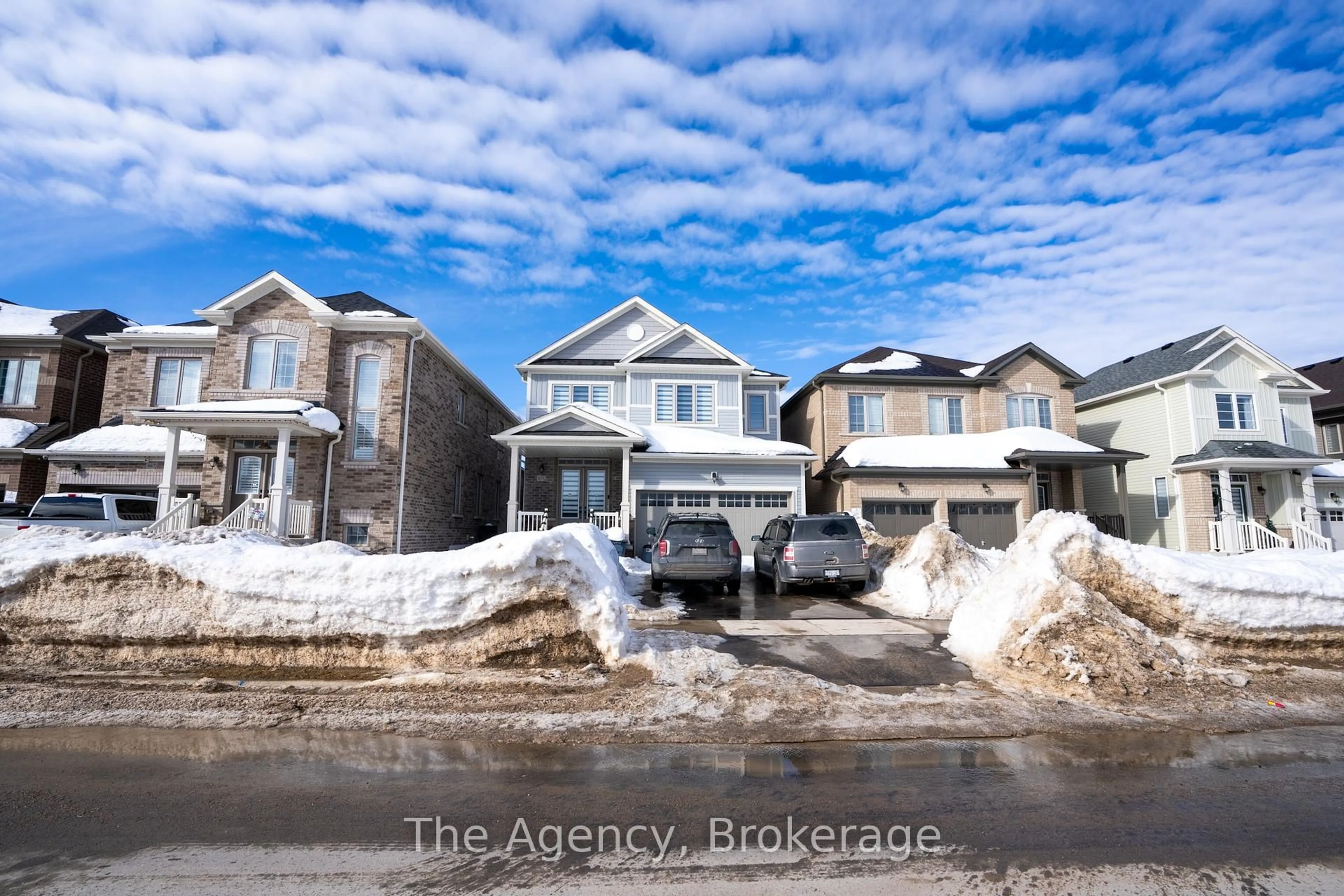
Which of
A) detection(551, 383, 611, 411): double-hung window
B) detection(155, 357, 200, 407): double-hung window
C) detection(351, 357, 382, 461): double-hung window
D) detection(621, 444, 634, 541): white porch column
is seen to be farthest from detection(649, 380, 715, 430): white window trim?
detection(155, 357, 200, 407): double-hung window

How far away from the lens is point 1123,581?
24.8 feet

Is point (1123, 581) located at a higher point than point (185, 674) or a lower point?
higher

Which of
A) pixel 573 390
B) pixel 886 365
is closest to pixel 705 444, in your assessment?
pixel 573 390

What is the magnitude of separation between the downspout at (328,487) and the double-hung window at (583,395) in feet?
26.1

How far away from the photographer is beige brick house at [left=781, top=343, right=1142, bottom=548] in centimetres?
2188

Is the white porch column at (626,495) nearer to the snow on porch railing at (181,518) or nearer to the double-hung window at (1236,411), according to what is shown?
the snow on porch railing at (181,518)

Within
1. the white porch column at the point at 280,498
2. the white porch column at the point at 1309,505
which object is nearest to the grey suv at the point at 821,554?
the white porch column at the point at 280,498

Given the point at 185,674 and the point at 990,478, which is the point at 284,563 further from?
the point at 990,478

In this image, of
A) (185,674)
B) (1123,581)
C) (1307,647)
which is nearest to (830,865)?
(1123,581)

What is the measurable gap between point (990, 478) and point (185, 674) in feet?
73.2

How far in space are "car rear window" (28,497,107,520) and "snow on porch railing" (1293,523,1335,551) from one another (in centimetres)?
3569

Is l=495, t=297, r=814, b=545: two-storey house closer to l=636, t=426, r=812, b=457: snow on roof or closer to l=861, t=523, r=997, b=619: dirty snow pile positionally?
l=636, t=426, r=812, b=457: snow on roof

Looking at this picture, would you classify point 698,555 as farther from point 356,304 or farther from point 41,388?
point 41,388

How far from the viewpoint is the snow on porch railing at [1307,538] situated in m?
21.9
